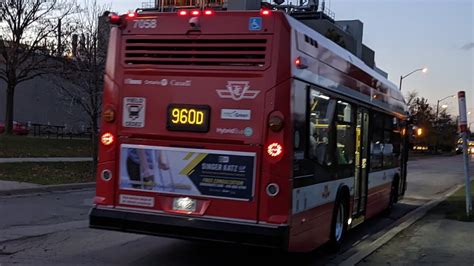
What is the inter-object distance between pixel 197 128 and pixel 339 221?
10.7ft

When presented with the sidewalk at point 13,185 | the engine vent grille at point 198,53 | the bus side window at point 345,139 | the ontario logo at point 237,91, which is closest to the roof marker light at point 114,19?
the engine vent grille at point 198,53

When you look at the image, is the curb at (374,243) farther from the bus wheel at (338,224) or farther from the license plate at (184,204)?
the license plate at (184,204)

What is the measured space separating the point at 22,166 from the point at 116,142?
13113 mm

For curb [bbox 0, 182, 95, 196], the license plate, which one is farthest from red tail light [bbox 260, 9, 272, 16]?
curb [bbox 0, 182, 95, 196]

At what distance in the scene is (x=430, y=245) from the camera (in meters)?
8.80

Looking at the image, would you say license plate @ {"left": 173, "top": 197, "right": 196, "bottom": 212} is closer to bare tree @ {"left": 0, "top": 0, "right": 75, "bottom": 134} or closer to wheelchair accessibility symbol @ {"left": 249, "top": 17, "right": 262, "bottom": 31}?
wheelchair accessibility symbol @ {"left": 249, "top": 17, "right": 262, "bottom": 31}

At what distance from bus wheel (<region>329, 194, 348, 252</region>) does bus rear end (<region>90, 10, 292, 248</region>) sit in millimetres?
2279

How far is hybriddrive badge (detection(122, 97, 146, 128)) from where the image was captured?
22.7 ft

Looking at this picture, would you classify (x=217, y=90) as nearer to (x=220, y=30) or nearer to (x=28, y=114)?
(x=220, y=30)

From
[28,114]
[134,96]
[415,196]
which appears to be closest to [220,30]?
[134,96]

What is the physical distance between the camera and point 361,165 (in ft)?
32.3

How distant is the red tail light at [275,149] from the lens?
6.23 m

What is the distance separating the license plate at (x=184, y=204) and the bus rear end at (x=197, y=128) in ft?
0.04

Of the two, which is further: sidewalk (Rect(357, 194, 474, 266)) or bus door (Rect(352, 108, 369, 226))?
bus door (Rect(352, 108, 369, 226))
